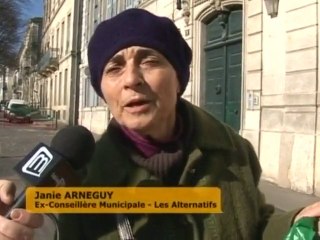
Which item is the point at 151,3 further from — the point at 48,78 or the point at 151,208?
the point at 48,78

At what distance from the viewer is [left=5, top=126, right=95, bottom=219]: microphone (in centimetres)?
119

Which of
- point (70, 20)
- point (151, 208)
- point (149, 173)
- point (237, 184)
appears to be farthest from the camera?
point (70, 20)

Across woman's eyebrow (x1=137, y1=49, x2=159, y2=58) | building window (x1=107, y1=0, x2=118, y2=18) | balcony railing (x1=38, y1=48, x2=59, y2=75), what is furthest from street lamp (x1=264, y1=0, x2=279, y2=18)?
balcony railing (x1=38, y1=48, x2=59, y2=75)

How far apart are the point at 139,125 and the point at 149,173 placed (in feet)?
0.45

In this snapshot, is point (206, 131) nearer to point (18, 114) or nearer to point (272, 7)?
point (272, 7)

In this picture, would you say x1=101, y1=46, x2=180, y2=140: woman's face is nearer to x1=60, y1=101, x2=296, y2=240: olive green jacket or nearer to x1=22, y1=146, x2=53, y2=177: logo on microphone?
Result: x1=60, y1=101, x2=296, y2=240: olive green jacket

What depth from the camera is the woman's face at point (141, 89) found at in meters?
1.51

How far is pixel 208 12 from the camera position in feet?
41.9

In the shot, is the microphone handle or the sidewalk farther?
the sidewalk

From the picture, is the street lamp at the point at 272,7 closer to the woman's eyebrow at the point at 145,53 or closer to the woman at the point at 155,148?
the woman at the point at 155,148

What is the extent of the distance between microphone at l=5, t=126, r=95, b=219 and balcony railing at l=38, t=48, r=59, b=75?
133 feet

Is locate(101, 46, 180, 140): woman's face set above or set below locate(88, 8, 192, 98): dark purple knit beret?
below

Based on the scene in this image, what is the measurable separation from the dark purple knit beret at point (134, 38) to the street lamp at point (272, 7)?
8345mm

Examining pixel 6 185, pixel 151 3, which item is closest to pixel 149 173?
pixel 6 185
